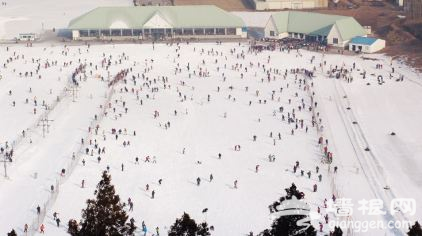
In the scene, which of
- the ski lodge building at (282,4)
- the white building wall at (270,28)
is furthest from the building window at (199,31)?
the ski lodge building at (282,4)

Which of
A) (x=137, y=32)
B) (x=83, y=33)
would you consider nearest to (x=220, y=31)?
(x=137, y=32)

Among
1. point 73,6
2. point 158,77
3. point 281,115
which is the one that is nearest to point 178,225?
point 281,115

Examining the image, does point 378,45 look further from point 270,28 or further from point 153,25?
point 153,25

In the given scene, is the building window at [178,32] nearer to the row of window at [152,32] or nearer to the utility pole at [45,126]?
the row of window at [152,32]

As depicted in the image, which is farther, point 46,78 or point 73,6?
point 73,6

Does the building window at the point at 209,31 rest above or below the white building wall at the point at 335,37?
above

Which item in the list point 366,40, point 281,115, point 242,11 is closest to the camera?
point 281,115

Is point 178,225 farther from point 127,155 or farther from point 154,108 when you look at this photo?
point 154,108
